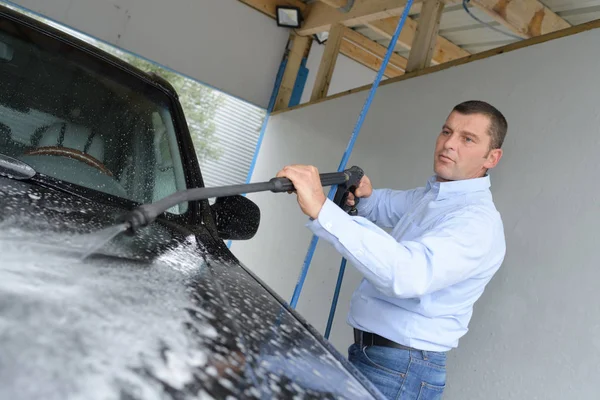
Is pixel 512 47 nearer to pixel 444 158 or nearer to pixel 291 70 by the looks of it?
pixel 444 158

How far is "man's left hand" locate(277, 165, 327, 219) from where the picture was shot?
1.55 metres

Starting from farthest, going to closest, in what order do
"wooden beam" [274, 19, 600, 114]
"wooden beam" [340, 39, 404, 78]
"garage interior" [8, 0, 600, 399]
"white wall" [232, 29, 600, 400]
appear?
"wooden beam" [340, 39, 404, 78] → "wooden beam" [274, 19, 600, 114] → "garage interior" [8, 0, 600, 399] → "white wall" [232, 29, 600, 400]

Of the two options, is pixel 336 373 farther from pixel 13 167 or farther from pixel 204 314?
pixel 13 167

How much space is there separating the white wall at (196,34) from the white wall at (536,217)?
3.44m

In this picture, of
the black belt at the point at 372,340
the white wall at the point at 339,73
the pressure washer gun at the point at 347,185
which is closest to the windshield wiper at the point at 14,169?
the pressure washer gun at the point at 347,185

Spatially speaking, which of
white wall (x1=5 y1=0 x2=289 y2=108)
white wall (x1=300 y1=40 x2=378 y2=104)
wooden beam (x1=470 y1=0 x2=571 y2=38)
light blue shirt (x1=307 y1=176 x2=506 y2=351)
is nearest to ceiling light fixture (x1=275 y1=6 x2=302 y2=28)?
white wall (x1=5 y1=0 x2=289 y2=108)

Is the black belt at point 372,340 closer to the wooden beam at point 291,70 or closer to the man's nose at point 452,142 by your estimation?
the man's nose at point 452,142

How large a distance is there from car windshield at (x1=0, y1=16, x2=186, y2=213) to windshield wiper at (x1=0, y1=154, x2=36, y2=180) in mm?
92

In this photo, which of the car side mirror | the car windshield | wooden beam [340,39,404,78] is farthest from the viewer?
wooden beam [340,39,404,78]

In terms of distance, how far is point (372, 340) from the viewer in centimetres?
196

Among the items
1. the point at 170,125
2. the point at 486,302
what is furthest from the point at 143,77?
the point at 486,302

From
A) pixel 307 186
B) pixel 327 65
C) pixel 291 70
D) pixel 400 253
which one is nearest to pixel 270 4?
pixel 291 70

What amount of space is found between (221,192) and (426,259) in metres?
0.63

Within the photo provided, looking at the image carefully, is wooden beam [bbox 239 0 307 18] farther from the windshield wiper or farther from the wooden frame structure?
the windshield wiper
